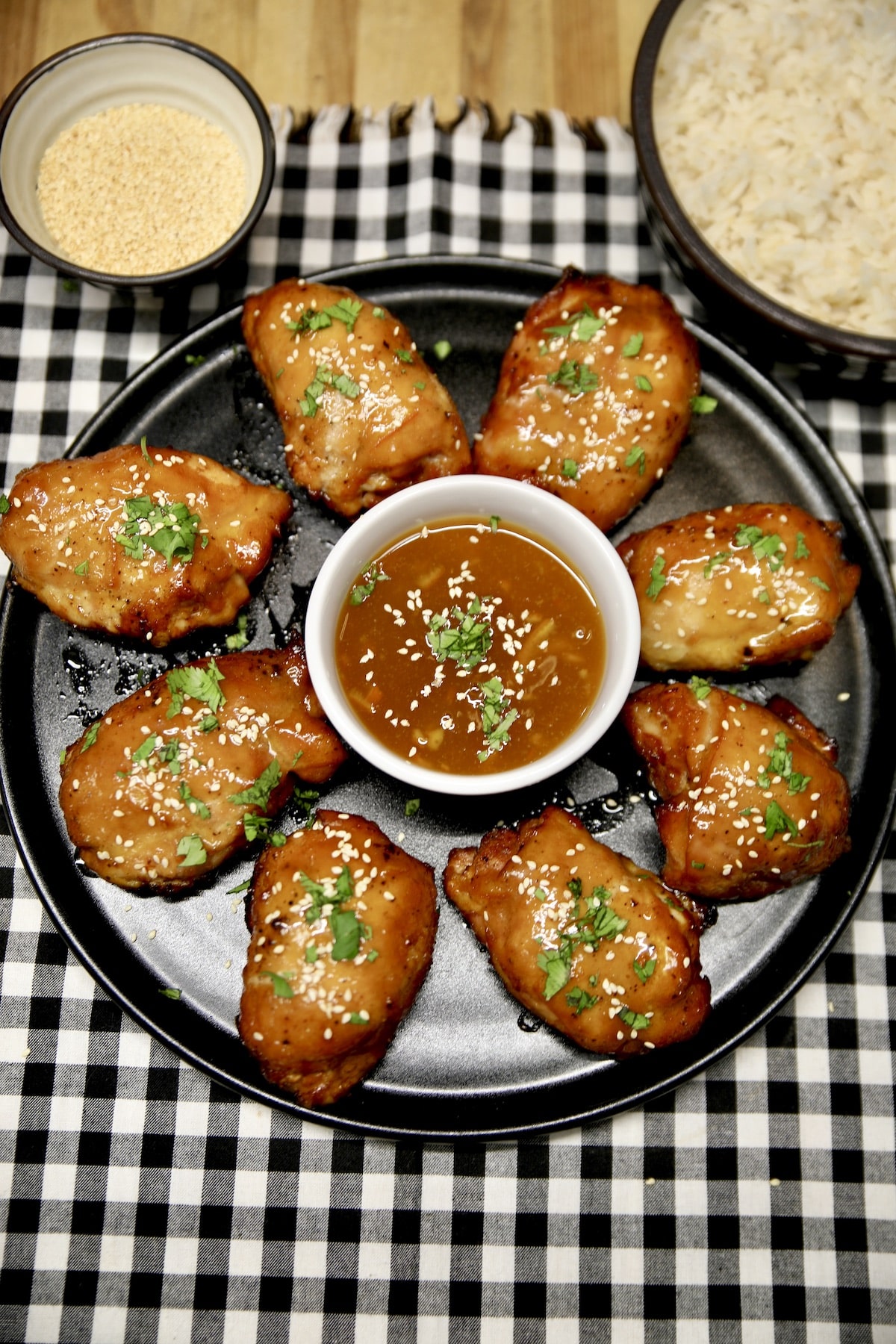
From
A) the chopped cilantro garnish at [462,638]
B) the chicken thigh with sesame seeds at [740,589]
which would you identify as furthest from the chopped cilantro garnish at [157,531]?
the chicken thigh with sesame seeds at [740,589]

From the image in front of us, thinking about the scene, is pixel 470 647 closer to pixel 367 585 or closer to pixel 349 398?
pixel 367 585

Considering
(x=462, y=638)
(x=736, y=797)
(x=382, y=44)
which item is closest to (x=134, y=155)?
(x=382, y=44)

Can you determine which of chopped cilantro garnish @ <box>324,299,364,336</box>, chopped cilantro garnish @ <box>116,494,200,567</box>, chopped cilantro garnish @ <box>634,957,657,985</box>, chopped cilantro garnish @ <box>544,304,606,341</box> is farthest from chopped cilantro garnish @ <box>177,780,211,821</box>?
chopped cilantro garnish @ <box>544,304,606,341</box>

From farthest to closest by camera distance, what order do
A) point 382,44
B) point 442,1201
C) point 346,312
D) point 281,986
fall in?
point 382,44 → point 442,1201 → point 346,312 → point 281,986

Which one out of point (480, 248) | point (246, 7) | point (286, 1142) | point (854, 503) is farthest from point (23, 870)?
point (246, 7)

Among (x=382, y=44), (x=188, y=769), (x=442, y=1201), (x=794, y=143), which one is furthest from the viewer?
(x=382, y=44)
